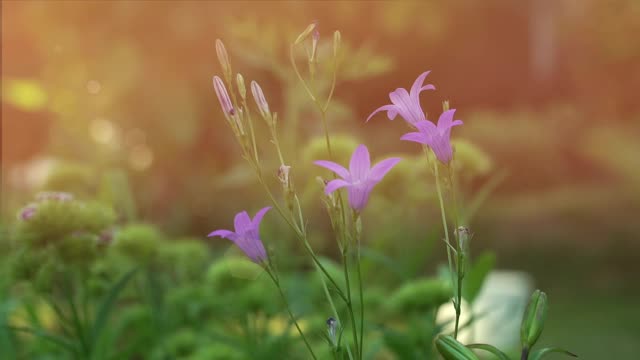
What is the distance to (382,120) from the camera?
2.82 metres

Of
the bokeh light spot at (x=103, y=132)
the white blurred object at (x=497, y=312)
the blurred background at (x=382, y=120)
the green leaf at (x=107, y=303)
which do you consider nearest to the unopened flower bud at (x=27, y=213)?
the green leaf at (x=107, y=303)

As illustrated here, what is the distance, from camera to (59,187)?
107 cm

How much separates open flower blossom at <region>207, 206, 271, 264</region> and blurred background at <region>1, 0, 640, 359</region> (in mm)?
448

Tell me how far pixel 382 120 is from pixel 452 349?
2.48 metres

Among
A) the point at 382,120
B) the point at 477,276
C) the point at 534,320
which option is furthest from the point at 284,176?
the point at 382,120

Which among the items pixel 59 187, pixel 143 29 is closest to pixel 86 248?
pixel 59 187

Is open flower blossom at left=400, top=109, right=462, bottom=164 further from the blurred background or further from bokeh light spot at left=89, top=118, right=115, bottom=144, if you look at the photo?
bokeh light spot at left=89, top=118, right=115, bottom=144

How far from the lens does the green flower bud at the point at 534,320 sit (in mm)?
382

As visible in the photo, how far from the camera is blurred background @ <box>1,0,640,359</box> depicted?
1268 millimetres

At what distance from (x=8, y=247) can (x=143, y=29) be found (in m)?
0.88

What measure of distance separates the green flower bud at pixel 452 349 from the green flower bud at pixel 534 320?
3 centimetres

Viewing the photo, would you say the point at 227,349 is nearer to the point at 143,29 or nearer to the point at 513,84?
the point at 143,29

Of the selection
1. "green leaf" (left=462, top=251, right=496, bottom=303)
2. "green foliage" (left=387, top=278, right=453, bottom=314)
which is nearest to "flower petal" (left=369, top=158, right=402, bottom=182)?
"green foliage" (left=387, top=278, right=453, bottom=314)

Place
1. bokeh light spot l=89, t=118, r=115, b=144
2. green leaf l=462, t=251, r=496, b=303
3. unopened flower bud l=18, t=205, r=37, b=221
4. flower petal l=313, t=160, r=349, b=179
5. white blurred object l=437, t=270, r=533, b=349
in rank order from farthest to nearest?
bokeh light spot l=89, t=118, r=115, b=144 < white blurred object l=437, t=270, r=533, b=349 < green leaf l=462, t=251, r=496, b=303 < unopened flower bud l=18, t=205, r=37, b=221 < flower petal l=313, t=160, r=349, b=179
